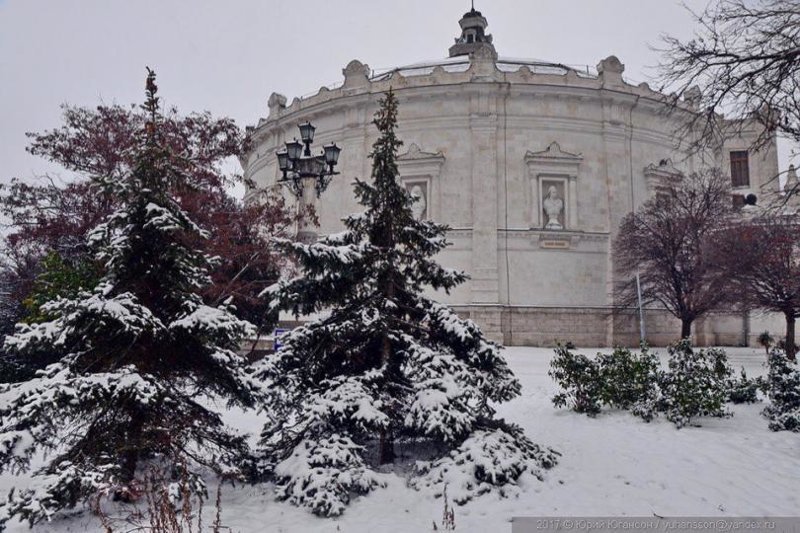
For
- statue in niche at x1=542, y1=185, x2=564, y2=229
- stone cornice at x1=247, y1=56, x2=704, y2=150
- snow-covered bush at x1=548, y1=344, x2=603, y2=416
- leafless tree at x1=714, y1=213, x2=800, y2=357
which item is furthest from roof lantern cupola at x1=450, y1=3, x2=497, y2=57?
snow-covered bush at x1=548, y1=344, x2=603, y2=416

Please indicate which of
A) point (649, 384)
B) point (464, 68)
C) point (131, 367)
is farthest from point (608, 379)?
point (464, 68)

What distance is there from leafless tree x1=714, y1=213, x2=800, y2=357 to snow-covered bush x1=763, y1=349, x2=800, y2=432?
1157 cm

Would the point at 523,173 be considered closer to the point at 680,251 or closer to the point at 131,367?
the point at 680,251

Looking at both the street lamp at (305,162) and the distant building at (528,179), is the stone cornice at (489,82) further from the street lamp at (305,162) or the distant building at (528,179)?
the street lamp at (305,162)

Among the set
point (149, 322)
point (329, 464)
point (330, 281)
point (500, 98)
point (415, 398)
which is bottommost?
point (329, 464)

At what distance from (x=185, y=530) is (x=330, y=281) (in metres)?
3.28

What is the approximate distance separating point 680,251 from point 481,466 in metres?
20.2

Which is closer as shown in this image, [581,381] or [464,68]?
[581,381]

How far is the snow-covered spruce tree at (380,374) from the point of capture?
21.2ft

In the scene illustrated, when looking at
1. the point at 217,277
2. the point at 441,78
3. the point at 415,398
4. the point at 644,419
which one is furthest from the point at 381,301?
the point at 441,78

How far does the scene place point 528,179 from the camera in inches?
1086

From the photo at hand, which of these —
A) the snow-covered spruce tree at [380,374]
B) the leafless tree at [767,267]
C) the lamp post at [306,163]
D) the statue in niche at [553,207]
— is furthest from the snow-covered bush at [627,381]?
the statue in niche at [553,207]

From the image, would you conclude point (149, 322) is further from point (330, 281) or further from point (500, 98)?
point (500, 98)

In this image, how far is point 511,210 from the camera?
89.7 ft
